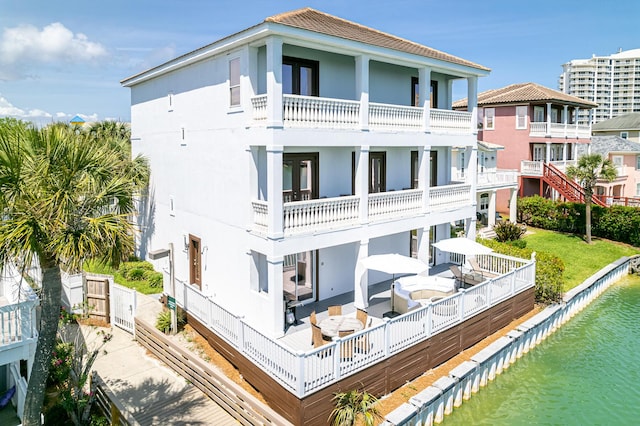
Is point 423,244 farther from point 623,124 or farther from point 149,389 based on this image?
point 623,124

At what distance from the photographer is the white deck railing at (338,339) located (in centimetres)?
1102

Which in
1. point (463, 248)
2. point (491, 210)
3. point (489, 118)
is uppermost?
point (489, 118)

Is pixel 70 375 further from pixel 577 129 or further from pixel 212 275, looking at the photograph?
pixel 577 129

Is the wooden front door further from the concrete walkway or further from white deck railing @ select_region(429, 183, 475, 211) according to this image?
white deck railing @ select_region(429, 183, 475, 211)

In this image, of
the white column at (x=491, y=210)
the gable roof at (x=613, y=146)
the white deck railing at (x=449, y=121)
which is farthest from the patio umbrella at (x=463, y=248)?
the gable roof at (x=613, y=146)

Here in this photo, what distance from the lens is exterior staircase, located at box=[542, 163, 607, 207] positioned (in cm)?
3588

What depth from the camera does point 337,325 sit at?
13.9 metres

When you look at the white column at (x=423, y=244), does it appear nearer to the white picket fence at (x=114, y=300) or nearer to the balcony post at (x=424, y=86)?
the balcony post at (x=424, y=86)

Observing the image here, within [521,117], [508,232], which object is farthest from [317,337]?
[521,117]

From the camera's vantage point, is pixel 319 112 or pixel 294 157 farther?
pixel 294 157

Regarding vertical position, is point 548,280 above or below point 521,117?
below

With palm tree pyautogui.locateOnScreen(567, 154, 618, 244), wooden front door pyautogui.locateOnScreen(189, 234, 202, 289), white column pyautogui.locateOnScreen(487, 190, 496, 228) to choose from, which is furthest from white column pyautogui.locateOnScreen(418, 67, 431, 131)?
palm tree pyautogui.locateOnScreen(567, 154, 618, 244)

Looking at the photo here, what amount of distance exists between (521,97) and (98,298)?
120 feet

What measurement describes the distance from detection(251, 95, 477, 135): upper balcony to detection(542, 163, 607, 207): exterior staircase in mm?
20293
